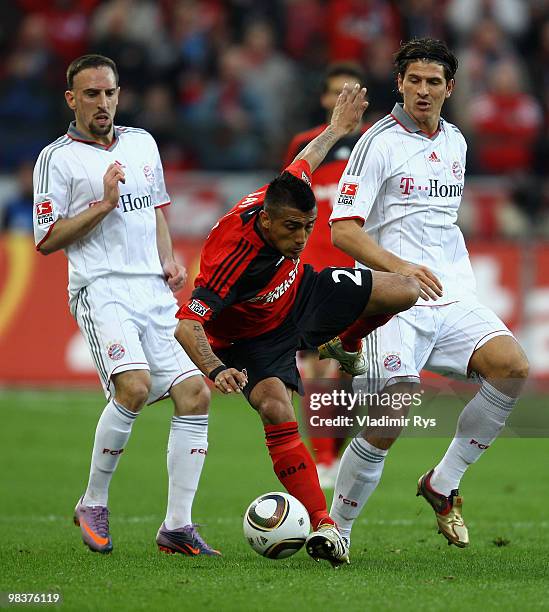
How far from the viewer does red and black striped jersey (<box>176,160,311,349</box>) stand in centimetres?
643

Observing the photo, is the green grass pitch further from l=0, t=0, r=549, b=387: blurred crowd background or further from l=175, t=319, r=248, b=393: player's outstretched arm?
l=0, t=0, r=549, b=387: blurred crowd background

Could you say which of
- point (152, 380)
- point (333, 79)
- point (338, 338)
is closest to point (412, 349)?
point (338, 338)

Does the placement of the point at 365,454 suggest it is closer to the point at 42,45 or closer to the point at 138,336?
the point at 138,336

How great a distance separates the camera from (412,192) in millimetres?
7219

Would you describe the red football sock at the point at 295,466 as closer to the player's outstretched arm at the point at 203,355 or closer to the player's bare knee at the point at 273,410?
the player's bare knee at the point at 273,410

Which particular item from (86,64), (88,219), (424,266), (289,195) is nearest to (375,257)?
(424,266)

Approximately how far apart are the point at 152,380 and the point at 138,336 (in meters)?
0.28

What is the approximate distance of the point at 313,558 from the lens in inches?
261

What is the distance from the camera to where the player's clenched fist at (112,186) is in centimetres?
713

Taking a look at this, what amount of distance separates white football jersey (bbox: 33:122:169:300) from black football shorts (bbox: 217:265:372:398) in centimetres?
93

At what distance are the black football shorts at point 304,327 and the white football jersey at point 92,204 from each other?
93 centimetres

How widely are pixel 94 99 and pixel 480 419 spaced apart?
288 centimetres

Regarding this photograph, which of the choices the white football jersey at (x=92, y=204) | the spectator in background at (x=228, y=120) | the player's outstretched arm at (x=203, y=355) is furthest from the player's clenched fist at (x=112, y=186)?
the spectator in background at (x=228, y=120)

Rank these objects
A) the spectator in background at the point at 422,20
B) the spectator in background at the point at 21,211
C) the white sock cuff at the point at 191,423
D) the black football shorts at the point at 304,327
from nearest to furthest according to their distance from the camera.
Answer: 1. the black football shorts at the point at 304,327
2. the white sock cuff at the point at 191,423
3. the spectator in background at the point at 21,211
4. the spectator in background at the point at 422,20
